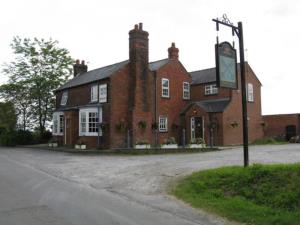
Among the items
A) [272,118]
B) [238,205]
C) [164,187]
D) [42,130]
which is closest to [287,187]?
[238,205]

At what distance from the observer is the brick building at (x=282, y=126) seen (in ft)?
A: 125

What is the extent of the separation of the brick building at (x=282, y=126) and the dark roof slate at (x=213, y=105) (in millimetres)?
6194

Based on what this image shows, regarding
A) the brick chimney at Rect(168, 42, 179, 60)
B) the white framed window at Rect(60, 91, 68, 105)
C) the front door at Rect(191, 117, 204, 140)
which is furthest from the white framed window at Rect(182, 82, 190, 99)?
the white framed window at Rect(60, 91, 68, 105)

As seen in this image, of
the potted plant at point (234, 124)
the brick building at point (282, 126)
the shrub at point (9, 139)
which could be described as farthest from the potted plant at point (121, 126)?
the shrub at point (9, 139)

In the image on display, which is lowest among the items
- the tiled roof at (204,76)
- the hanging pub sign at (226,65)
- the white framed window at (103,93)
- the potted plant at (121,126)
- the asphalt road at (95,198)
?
the asphalt road at (95,198)

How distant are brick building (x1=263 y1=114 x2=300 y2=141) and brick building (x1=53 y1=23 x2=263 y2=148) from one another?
8.57 ft

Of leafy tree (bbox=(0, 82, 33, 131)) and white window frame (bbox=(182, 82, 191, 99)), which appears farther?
leafy tree (bbox=(0, 82, 33, 131))

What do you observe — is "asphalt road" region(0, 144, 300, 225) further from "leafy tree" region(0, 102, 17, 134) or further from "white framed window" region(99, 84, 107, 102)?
"leafy tree" region(0, 102, 17, 134)

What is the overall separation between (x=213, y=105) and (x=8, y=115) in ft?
81.4

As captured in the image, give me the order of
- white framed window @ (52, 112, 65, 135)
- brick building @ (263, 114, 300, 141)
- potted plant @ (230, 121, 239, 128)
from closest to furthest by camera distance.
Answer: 1. potted plant @ (230, 121, 239, 128)
2. white framed window @ (52, 112, 65, 135)
3. brick building @ (263, 114, 300, 141)

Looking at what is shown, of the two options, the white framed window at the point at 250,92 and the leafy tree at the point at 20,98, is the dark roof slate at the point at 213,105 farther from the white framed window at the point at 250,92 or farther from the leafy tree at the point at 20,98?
the leafy tree at the point at 20,98

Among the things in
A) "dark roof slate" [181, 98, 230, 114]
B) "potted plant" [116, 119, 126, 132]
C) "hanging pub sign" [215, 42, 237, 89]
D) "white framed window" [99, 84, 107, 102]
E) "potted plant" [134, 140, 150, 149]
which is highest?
"white framed window" [99, 84, 107, 102]

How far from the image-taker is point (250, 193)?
33.9ft

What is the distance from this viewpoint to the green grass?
8.67 metres
